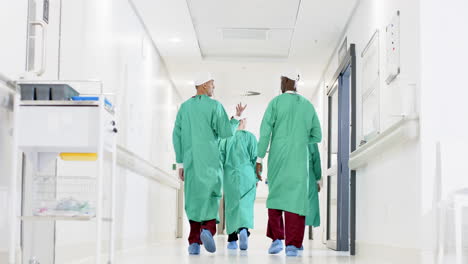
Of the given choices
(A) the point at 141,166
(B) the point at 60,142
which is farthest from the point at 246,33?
(B) the point at 60,142

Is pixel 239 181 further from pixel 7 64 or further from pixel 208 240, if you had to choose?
pixel 7 64

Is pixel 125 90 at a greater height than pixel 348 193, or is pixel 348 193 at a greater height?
pixel 125 90

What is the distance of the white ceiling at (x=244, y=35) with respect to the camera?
709 centimetres

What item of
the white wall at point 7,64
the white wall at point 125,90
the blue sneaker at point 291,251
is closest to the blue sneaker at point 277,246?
the blue sneaker at point 291,251

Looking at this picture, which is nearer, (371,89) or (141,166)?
(371,89)

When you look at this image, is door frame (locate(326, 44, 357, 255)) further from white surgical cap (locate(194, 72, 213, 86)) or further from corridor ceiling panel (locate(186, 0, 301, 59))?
white surgical cap (locate(194, 72, 213, 86))

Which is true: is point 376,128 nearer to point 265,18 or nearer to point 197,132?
point 197,132

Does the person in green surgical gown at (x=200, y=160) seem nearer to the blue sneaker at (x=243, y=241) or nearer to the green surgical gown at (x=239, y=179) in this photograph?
the blue sneaker at (x=243, y=241)

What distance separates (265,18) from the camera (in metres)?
7.69

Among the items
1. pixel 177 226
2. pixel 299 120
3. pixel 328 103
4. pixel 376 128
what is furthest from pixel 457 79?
pixel 177 226

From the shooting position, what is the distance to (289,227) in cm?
562

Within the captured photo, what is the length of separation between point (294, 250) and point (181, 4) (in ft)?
9.48

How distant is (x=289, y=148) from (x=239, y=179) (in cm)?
123

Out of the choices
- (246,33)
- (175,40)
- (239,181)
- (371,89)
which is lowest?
(239,181)
